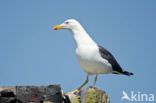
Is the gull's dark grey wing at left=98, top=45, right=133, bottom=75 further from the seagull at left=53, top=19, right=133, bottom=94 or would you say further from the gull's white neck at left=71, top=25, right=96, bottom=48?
the gull's white neck at left=71, top=25, right=96, bottom=48

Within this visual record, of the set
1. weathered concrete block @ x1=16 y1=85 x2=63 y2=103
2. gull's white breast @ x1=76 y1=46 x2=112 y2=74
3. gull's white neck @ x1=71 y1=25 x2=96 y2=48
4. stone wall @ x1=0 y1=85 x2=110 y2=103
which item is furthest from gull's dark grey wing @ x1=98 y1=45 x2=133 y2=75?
weathered concrete block @ x1=16 y1=85 x2=63 y2=103

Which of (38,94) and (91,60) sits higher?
(91,60)

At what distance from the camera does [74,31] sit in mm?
8516

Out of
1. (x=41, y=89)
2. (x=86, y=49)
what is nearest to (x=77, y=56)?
(x=86, y=49)

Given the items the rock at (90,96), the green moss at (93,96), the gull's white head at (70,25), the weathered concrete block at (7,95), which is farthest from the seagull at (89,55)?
the weathered concrete block at (7,95)

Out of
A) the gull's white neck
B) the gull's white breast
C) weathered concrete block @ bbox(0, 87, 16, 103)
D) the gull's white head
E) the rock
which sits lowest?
the rock

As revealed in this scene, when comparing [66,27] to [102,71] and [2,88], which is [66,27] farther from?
[2,88]

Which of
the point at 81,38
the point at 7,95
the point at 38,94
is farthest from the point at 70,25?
the point at 7,95

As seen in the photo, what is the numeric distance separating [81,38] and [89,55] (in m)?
0.66

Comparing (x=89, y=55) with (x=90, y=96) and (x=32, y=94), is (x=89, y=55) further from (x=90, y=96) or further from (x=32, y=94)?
(x=32, y=94)

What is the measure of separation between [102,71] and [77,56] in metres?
0.89

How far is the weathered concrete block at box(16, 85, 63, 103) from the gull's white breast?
5.84 feet

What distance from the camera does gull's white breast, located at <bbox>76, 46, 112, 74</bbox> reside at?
26.2 feet

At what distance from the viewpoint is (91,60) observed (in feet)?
26.2
